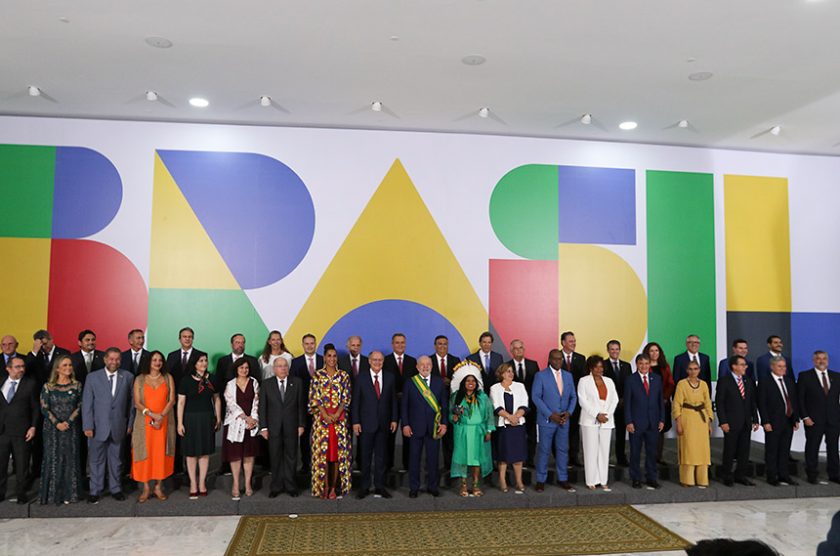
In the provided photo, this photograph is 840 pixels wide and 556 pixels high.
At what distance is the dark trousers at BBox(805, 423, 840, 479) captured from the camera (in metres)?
7.56

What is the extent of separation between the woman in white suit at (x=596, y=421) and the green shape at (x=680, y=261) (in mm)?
2344

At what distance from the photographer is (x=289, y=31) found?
608 centimetres

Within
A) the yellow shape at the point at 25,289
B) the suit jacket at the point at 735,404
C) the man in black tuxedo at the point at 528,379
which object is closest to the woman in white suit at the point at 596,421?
the man in black tuxedo at the point at 528,379

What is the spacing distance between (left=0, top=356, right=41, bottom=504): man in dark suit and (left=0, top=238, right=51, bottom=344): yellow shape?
178 cm

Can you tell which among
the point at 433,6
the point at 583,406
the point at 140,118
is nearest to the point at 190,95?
the point at 140,118

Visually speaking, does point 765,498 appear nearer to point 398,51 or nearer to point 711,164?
point 711,164

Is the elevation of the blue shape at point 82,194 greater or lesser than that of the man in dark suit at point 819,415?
greater

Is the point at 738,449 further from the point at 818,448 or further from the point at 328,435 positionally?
the point at 328,435

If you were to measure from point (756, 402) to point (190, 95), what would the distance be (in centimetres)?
752

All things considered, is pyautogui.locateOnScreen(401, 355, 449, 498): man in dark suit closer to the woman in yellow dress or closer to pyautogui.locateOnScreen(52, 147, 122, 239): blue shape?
the woman in yellow dress

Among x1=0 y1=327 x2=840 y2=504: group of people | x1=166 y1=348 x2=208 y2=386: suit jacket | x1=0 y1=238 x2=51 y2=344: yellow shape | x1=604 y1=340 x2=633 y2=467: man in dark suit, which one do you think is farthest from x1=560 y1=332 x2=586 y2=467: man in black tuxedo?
x1=0 y1=238 x2=51 y2=344: yellow shape

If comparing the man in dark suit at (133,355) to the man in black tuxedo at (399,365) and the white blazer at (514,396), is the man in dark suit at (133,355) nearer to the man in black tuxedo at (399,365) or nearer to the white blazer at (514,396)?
the man in black tuxedo at (399,365)

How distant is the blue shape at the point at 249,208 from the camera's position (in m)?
8.59

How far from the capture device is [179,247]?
27.9ft
